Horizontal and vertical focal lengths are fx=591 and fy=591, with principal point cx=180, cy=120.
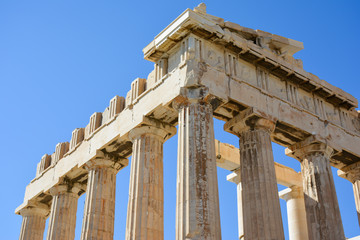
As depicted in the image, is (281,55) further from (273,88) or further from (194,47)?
(194,47)

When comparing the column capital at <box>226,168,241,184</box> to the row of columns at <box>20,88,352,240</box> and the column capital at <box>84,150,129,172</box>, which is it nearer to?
the row of columns at <box>20,88,352,240</box>

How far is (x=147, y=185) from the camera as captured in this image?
27.4m

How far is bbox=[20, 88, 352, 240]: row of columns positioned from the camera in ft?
78.2

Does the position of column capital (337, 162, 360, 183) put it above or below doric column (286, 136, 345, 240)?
above

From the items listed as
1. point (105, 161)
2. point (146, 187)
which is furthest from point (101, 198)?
point (146, 187)

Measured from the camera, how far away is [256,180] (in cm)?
2730

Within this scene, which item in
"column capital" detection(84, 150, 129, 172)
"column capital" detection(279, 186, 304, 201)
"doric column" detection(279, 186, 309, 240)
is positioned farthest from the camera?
→ "column capital" detection(279, 186, 304, 201)

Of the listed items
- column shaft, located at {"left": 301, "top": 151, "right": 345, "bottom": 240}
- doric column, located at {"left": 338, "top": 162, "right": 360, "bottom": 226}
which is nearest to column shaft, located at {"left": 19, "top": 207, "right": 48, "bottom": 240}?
column shaft, located at {"left": 301, "top": 151, "right": 345, "bottom": 240}

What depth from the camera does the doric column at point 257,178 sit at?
26.3m

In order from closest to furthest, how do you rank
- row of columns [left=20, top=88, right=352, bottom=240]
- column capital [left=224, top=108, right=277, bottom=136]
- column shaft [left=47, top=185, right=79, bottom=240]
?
1. row of columns [left=20, top=88, right=352, bottom=240]
2. column capital [left=224, top=108, right=277, bottom=136]
3. column shaft [left=47, top=185, right=79, bottom=240]

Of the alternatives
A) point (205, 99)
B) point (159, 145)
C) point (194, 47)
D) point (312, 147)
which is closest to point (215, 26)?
point (194, 47)

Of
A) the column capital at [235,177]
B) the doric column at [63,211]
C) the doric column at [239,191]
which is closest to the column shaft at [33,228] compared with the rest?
the doric column at [63,211]

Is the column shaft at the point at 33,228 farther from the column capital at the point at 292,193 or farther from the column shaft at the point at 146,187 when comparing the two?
the column capital at the point at 292,193

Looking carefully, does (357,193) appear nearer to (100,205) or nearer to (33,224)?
(100,205)
